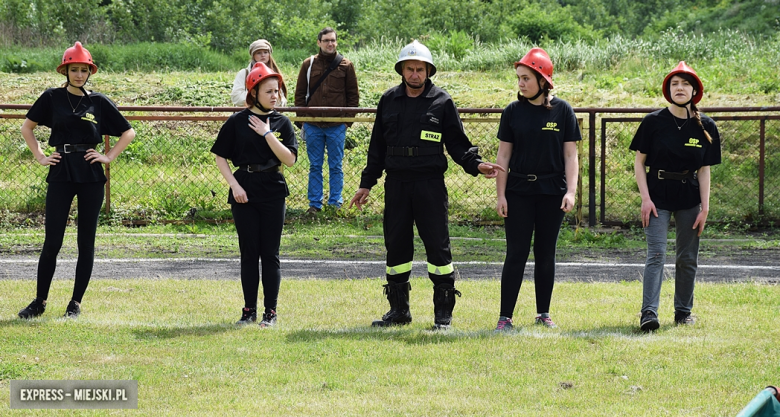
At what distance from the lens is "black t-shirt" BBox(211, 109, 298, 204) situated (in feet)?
21.8

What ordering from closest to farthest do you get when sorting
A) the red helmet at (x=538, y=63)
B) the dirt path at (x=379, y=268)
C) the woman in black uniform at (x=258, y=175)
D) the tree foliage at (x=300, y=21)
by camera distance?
the red helmet at (x=538, y=63) < the woman in black uniform at (x=258, y=175) < the dirt path at (x=379, y=268) < the tree foliage at (x=300, y=21)

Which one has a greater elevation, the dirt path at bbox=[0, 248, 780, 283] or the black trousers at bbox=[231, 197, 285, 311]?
the black trousers at bbox=[231, 197, 285, 311]

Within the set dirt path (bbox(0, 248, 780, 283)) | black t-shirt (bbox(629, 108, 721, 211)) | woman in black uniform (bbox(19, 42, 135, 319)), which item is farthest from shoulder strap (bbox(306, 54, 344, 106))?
black t-shirt (bbox(629, 108, 721, 211))

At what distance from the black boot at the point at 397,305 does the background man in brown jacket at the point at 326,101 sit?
5.54 m

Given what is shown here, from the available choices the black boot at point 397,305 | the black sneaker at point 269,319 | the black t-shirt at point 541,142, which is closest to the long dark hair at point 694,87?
the black t-shirt at point 541,142

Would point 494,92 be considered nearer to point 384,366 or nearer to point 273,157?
point 273,157

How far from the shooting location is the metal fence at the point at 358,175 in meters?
12.2

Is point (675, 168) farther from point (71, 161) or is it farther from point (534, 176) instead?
point (71, 161)

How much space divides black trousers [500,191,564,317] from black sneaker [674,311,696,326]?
99 cm

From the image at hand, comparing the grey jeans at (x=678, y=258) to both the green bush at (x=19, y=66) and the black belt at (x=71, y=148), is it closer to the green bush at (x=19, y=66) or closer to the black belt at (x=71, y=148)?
the black belt at (x=71, y=148)

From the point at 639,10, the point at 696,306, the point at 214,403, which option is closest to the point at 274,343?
the point at 214,403

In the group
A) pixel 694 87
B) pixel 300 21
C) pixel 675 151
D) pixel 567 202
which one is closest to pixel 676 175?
pixel 675 151

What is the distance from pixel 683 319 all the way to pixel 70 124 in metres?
4.90

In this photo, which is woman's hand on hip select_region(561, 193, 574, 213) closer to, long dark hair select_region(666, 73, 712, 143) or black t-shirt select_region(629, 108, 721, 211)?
black t-shirt select_region(629, 108, 721, 211)
